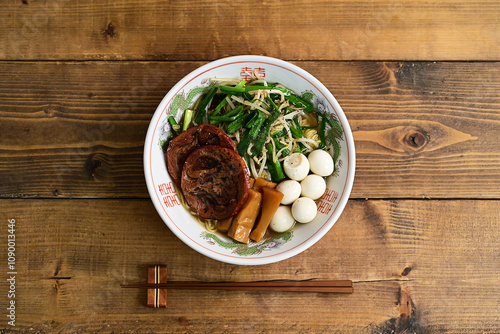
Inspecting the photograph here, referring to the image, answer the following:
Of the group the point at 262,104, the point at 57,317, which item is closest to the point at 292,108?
the point at 262,104

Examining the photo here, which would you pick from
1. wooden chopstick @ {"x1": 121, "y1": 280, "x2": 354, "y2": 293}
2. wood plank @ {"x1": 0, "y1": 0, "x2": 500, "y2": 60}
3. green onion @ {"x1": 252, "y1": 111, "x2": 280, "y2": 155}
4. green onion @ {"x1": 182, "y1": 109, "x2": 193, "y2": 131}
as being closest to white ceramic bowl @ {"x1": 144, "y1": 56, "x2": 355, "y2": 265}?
green onion @ {"x1": 182, "y1": 109, "x2": 193, "y2": 131}

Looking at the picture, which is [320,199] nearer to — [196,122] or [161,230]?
[196,122]

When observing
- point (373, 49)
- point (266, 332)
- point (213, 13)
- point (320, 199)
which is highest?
point (213, 13)

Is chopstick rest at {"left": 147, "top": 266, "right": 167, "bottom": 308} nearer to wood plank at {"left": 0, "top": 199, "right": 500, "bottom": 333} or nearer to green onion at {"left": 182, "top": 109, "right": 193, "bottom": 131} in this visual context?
wood plank at {"left": 0, "top": 199, "right": 500, "bottom": 333}

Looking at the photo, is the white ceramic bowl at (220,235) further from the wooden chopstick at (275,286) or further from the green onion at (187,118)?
the wooden chopstick at (275,286)

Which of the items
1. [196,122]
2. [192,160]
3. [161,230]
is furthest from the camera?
[161,230]

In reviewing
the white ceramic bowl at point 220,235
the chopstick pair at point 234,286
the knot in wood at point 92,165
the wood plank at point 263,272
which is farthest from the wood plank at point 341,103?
the chopstick pair at point 234,286
